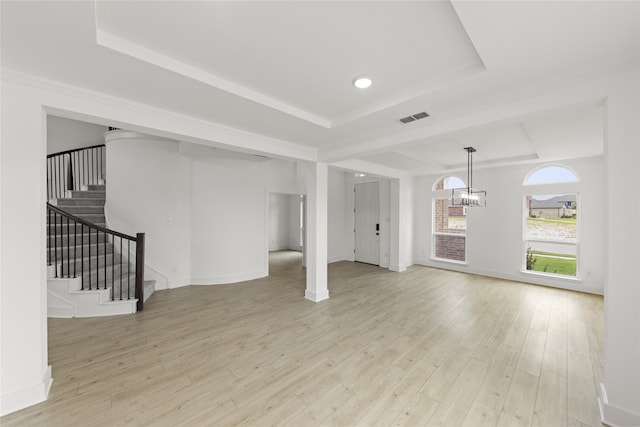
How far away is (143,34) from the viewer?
1.59 m

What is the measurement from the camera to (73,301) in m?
3.55

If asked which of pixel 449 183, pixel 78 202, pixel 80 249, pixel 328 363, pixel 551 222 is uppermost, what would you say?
pixel 449 183

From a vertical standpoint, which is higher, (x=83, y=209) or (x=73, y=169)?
(x=73, y=169)

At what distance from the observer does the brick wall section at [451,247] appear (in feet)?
21.8

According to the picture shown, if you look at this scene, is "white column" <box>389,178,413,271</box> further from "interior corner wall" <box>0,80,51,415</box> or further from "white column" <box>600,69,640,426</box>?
"interior corner wall" <box>0,80,51,415</box>

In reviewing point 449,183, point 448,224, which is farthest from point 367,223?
point 449,183

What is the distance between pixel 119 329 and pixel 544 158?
300 inches

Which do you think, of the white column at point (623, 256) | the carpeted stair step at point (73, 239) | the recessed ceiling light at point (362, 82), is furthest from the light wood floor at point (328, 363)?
the recessed ceiling light at point (362, 82)

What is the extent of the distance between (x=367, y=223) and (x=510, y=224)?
11.3 ft

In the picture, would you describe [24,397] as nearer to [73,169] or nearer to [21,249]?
[21,249]

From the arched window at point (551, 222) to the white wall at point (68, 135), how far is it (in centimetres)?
1074

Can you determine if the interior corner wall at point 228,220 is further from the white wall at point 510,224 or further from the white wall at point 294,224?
the white wall at point 510,224

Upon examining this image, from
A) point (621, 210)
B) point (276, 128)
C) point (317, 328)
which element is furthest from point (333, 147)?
point (621, 210)

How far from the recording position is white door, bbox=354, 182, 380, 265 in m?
7.33
